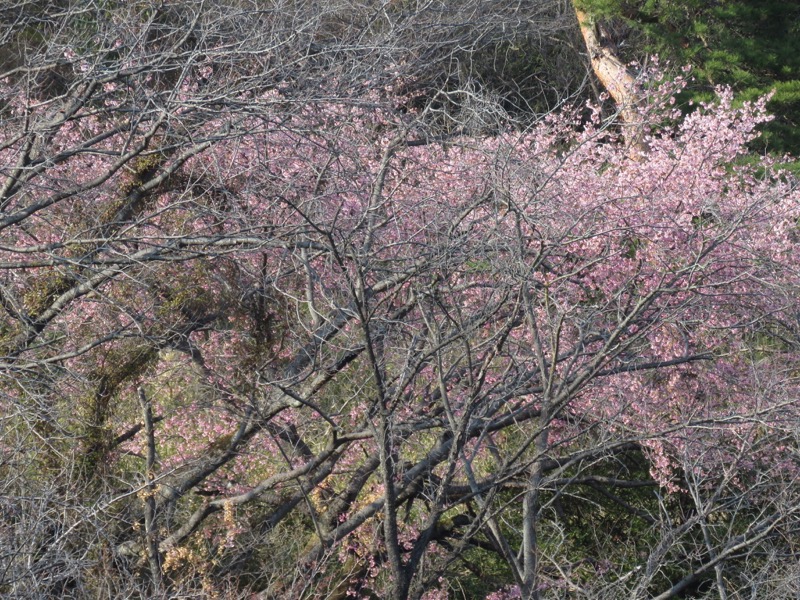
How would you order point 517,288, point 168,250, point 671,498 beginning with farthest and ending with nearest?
point 671,498, point 168,250, point 517,288

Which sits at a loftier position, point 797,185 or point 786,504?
point 797,185

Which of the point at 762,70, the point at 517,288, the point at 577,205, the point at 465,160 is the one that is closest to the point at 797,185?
the point at 577,205

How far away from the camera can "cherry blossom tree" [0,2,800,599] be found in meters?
6.03

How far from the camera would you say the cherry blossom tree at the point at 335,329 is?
6031mm

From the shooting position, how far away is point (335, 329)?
267 inches

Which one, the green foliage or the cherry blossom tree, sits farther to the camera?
the green foliage

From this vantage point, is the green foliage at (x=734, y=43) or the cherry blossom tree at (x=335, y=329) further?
the green foliage at (x=734, y=43)

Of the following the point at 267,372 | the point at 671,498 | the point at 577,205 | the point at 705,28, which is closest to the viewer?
the point at 267,372

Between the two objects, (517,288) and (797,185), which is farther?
(797,185)

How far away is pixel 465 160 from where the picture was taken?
27.3 ft

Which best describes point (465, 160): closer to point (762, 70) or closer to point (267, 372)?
point (267, 372)

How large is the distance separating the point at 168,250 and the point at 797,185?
207 inches

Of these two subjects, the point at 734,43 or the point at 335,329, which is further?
the point at 734,43

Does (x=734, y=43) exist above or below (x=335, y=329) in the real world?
below
